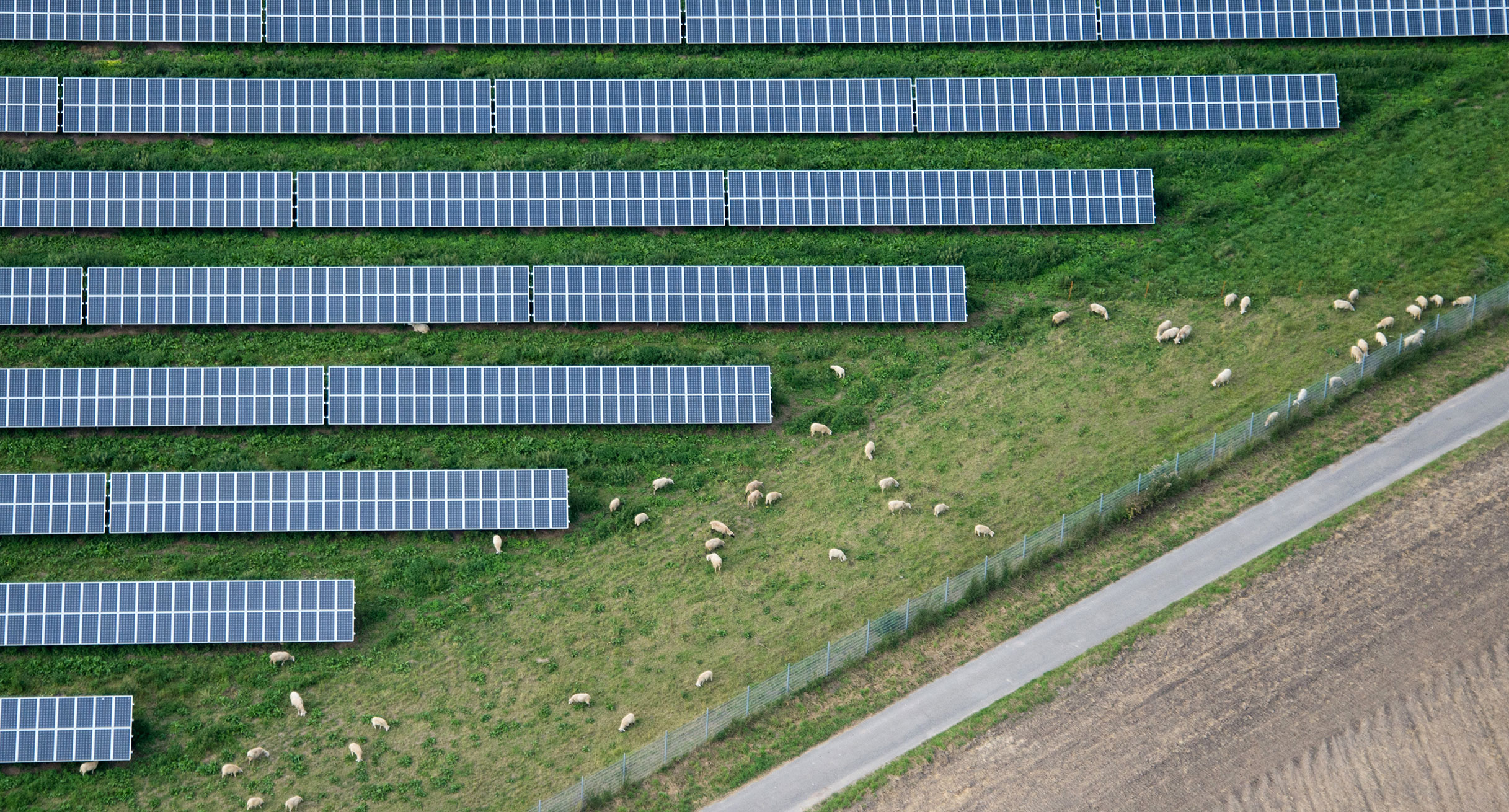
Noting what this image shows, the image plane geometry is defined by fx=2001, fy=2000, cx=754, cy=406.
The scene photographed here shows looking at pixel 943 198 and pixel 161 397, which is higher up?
pixel 943 198

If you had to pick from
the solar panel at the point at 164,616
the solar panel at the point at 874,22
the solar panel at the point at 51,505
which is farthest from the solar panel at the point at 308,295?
the solar panel at the point at 874,22

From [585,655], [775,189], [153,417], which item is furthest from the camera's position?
[775,189]

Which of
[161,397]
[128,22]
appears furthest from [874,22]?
[161,397]

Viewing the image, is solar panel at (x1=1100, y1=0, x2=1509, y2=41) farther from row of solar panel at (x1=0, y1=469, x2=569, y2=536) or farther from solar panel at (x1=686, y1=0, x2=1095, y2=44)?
row of solar panel at (x1=0, y1=469, x2=569, y2=536)

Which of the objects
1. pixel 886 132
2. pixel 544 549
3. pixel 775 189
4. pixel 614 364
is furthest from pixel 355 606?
pixel 886 132

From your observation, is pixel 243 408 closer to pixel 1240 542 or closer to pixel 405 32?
pixel 405 32

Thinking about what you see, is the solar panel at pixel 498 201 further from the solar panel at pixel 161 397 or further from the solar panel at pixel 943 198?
the solar panel at pixel 161 397

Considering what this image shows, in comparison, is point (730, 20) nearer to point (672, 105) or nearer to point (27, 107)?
point (672, 105)
